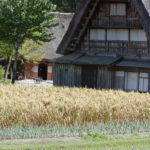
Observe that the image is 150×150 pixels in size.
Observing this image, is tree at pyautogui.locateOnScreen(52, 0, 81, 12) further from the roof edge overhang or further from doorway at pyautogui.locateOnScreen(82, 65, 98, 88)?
doorway at pyautogui.locateOnScreen(82, 65, 98, 88)

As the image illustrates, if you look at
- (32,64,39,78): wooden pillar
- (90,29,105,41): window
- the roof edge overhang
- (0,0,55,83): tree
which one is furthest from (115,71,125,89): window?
(32,64,39,78): wooden pillar

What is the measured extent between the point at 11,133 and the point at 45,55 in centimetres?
3722

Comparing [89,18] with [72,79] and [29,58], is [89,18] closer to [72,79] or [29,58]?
[72,79]

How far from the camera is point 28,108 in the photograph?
1778 centimetres

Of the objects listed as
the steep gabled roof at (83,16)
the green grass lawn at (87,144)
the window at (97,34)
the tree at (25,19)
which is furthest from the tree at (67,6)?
the green grass lawn at (87,144)

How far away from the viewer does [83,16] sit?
38094 mm

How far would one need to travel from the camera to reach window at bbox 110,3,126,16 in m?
36.9

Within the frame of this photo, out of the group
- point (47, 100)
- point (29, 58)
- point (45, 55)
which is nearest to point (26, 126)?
point (47, 100)

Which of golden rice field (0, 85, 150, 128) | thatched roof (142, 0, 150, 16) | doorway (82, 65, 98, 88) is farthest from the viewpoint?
doorway (82, 65, 98, 88)

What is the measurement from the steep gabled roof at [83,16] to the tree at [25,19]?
2669 millimetres

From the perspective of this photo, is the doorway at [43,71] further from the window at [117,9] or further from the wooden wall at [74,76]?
the window at [117,9]

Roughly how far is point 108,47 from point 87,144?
76.9ft

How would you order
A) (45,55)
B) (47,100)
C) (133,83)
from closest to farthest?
1. (47,100)
2. (133,83)
3. (45,55)

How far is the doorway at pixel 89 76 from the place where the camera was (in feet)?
122
